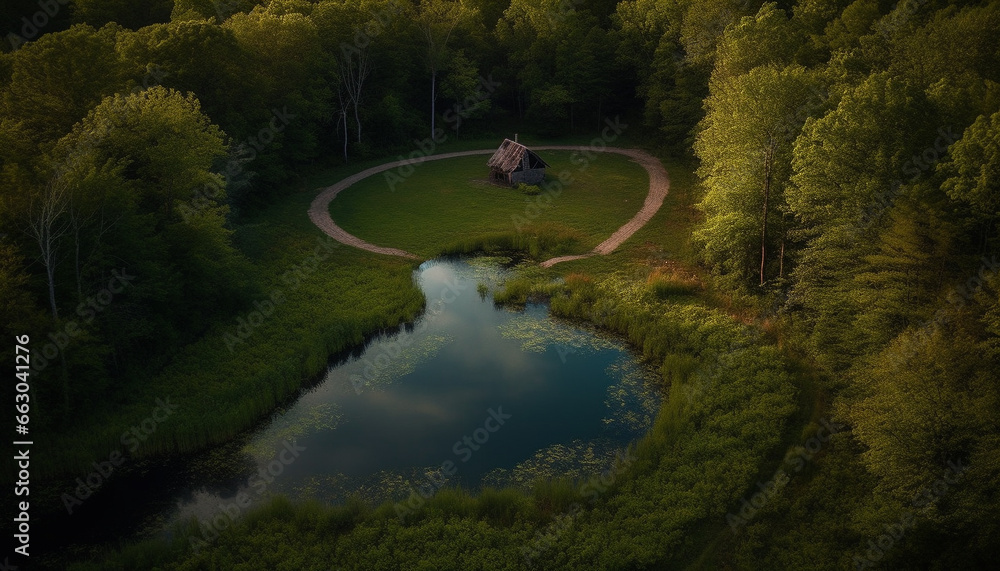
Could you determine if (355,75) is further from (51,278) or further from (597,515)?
(597,515)

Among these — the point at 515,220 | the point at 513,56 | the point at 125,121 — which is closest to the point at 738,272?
the point at 515,220

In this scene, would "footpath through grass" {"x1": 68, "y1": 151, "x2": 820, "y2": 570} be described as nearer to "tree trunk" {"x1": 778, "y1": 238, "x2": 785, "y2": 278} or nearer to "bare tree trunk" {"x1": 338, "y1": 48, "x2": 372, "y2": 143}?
"tree trunk" {"x1": 778, "y1": 238, "x2": 785, "y2": 278}

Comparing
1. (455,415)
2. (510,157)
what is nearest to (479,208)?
(510,157)

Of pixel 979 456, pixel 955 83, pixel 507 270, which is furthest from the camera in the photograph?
pixel 507 270

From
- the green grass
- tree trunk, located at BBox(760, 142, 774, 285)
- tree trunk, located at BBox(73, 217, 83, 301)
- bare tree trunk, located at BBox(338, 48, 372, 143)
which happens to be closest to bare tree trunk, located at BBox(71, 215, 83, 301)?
tree trunk, located at BBox(73, 217, 83, 301)

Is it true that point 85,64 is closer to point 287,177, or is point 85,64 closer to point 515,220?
point 287,177

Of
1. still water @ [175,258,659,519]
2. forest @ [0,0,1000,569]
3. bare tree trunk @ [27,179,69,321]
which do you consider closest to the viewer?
forest @ [0,0,1000,569]
